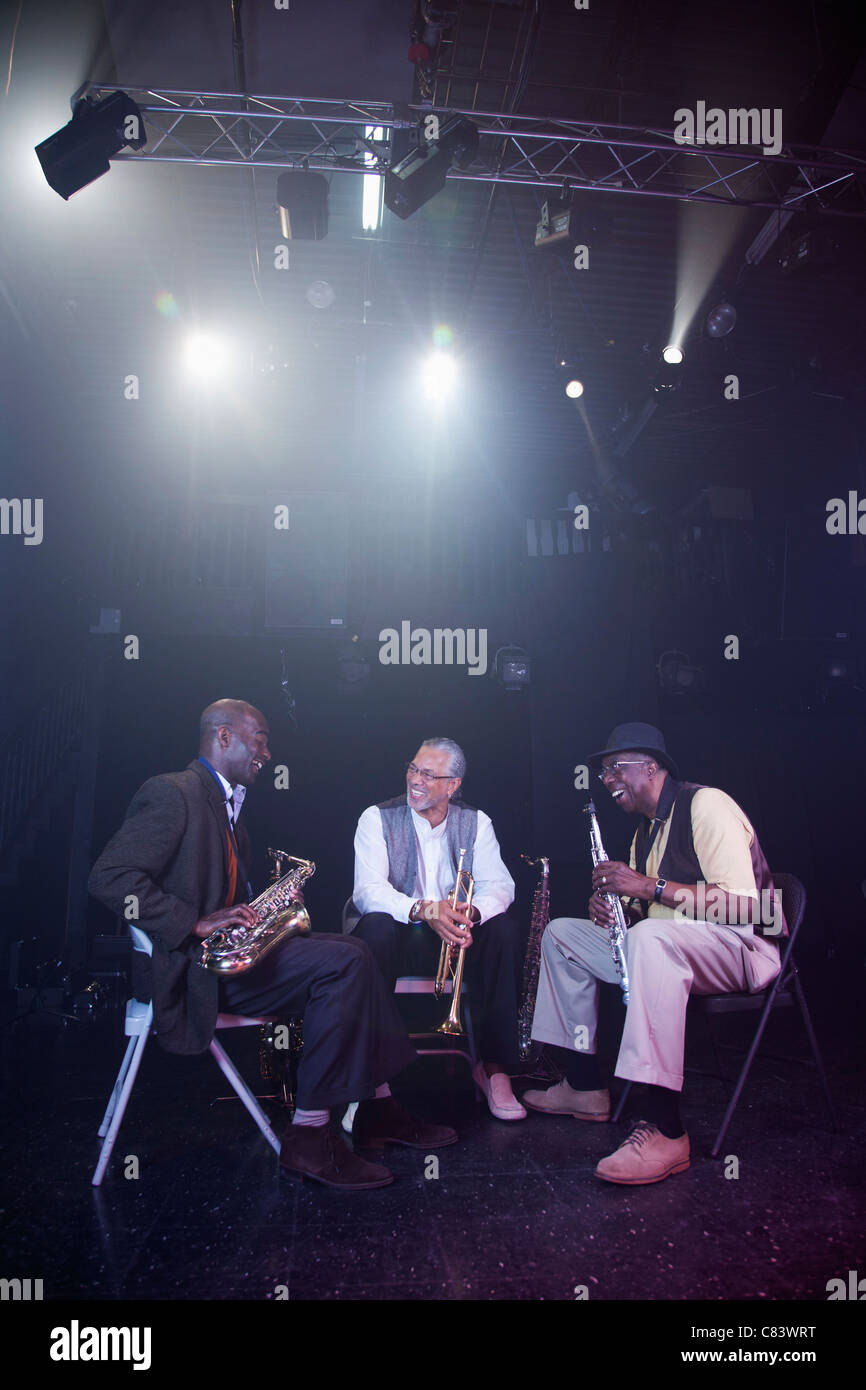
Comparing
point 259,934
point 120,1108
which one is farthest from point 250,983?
point 120,1108

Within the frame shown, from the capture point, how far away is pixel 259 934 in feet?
8.91

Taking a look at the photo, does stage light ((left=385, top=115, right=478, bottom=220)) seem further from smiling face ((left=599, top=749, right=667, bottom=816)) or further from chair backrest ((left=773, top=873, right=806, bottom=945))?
chair backrest ((left=773, top=873, right=806, bottom=945))

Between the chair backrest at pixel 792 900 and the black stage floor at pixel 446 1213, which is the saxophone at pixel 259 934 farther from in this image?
the chair backrest at pixel 792 900

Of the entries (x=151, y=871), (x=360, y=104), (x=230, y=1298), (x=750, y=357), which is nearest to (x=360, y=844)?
(x=151, y=871)

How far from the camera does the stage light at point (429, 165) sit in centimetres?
435

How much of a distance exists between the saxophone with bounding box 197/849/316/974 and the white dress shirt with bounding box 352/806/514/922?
1.38ft

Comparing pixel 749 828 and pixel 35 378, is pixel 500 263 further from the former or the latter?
pixel 749 828

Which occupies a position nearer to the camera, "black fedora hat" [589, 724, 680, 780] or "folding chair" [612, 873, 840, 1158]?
"folding chair" [612, 873, 840, 1158]

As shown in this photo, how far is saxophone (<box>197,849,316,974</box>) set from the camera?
2592mm

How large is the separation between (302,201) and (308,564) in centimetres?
322

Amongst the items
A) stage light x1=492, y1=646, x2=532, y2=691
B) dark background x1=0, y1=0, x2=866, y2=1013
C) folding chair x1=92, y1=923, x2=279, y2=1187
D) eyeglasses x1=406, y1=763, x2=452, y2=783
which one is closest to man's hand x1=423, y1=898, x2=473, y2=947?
eyeglasses x1=406, y1=763, x2=452, y2=783

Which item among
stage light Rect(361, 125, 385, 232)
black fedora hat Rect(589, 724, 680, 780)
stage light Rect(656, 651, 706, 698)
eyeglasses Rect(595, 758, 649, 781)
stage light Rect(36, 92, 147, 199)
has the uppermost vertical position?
stage light Rect(361, 125, 385, 232)

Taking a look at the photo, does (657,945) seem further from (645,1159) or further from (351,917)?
(351,917)

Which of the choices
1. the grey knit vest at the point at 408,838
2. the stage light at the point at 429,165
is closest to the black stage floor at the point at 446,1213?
the grey knit vest at the point at 408,838
